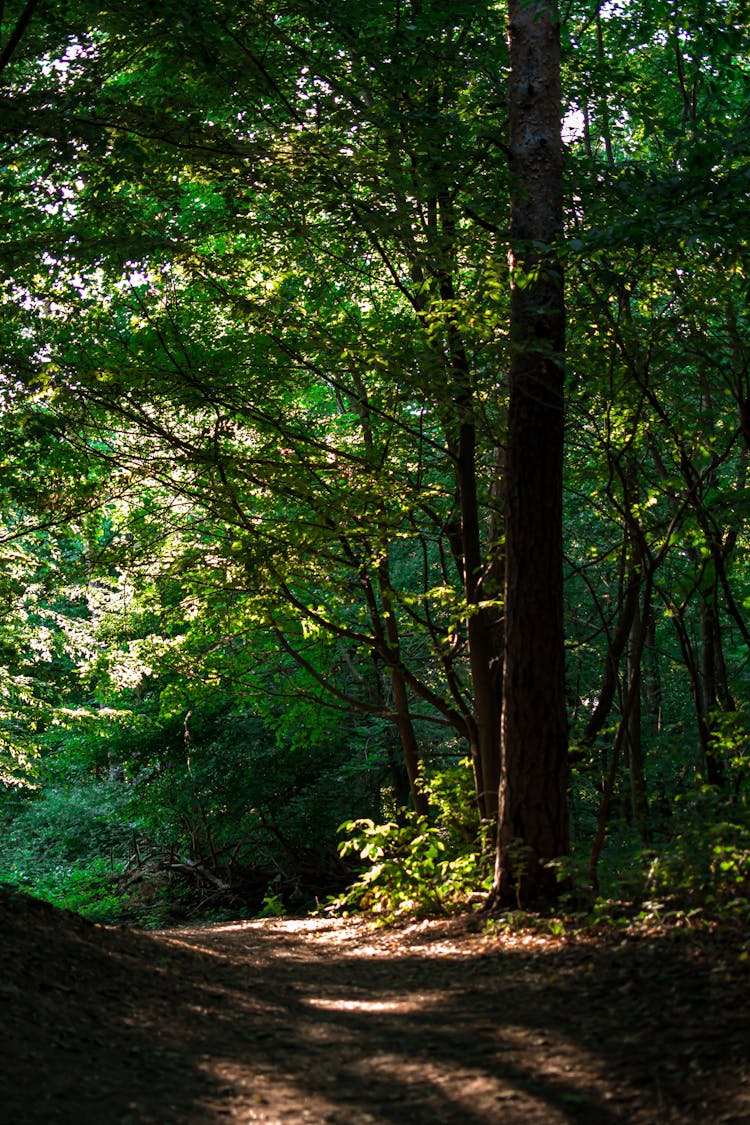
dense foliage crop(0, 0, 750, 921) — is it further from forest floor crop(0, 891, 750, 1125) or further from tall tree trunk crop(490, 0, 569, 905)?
forest floor crop(0, 891, 750, 1125)

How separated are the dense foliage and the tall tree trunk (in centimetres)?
20

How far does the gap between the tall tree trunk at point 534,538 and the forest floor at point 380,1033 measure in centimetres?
97

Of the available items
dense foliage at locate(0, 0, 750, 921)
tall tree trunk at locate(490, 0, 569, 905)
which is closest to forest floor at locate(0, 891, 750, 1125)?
dense foliage at locate(0, 0, 750, 921)

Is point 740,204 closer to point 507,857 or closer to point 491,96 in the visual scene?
point 491,96

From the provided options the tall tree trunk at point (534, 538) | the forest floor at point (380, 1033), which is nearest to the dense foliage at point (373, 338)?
the tall tree trunk at point (534, 538)

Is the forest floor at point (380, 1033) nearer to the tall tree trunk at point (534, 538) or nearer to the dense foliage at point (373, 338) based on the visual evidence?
the dense foliage at point (373, 338)

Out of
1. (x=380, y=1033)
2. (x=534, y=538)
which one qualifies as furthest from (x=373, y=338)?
(x=380, y=1033)

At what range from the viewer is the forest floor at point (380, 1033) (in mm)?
3383

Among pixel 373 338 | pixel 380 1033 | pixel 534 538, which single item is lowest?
pixel 380 1033

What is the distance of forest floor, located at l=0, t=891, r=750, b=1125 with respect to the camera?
3383 mm

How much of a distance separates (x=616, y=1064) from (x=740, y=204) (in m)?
5.15

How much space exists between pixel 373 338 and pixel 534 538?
281 cm

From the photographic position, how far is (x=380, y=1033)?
178 inches

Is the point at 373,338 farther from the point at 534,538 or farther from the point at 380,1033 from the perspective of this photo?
the point at 380,1033
